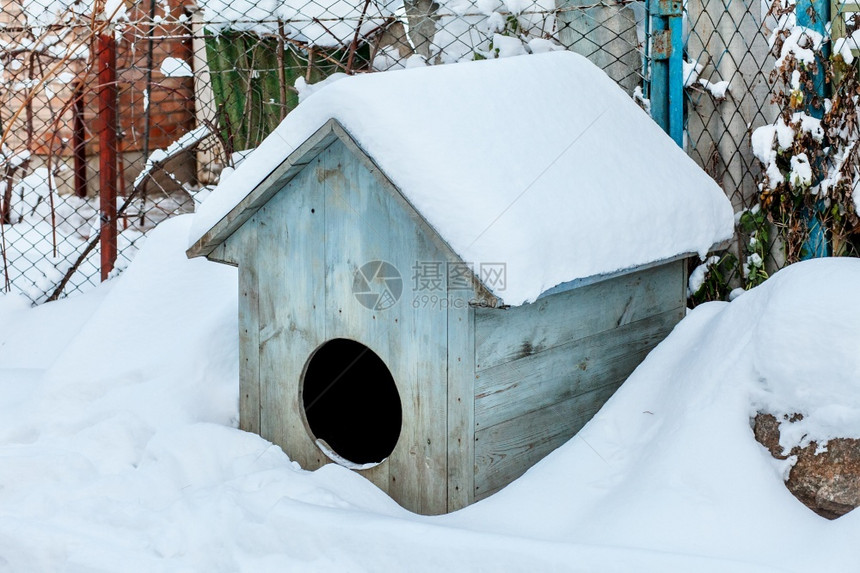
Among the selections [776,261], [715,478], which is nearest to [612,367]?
[715,478]

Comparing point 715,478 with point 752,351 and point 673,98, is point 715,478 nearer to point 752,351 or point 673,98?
point 752,351

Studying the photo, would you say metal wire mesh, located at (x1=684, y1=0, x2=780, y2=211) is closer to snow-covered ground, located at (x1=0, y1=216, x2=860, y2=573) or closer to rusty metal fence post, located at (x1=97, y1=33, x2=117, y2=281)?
snow-covered ground, located at (x1=0, y1=216, x2=860, y2=573)

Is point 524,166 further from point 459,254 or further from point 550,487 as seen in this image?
point 550,487

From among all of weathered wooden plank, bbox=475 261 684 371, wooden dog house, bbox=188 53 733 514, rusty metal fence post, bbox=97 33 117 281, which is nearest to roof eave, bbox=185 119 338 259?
wooden dog house, bbox=188 53 733 514

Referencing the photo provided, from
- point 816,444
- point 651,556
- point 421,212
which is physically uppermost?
point 421,212

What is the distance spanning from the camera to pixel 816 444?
9.56ft

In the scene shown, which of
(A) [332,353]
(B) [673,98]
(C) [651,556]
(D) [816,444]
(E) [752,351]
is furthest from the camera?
(B) [673,98]

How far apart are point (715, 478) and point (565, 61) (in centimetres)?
172

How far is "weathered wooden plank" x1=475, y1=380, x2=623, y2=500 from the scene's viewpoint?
3150 millimetres

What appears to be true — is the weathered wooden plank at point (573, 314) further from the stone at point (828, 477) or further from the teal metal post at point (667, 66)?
the teal metal post at point (667, 66)

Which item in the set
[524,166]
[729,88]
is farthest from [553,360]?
[729,88]

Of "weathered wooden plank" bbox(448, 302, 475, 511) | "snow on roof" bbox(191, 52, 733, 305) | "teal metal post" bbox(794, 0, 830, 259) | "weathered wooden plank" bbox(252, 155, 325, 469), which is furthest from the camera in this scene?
"teal metal post" bbox(794, 0, 830, 259)

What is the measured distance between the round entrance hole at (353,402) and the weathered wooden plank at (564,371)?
954mm

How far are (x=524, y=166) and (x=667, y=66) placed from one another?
1.72 m
